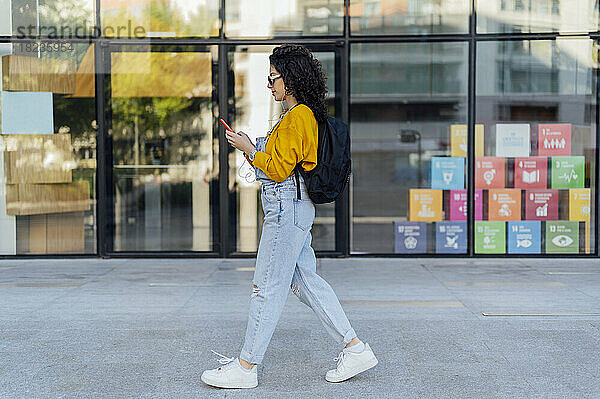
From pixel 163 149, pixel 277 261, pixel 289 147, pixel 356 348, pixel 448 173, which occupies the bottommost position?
pixel 356 348

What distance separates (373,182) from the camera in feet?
30.1

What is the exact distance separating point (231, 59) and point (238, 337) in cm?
461

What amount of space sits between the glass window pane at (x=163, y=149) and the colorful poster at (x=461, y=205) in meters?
2.95

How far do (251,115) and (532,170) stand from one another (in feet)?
11.6

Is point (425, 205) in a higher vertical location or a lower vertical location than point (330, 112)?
lower

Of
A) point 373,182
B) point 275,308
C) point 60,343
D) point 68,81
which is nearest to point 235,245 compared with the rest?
point 373,182

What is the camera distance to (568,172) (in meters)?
9.12

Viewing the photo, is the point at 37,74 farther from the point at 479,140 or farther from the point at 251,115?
the point at 479,140

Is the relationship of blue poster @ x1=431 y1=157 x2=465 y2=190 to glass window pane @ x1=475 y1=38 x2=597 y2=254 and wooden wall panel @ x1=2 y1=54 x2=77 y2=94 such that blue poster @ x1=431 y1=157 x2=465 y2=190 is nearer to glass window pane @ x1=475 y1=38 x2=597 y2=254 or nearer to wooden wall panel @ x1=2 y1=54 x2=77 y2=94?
glass window pane @ x1=475 y1=38 x2=597 y2=254

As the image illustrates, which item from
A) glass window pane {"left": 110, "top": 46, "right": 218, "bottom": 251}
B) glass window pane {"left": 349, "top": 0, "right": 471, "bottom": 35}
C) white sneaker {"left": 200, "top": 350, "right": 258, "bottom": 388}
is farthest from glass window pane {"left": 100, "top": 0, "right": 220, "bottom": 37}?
white sneaker {"left": 200, "top": 350, "right": 258, "bottom": 388}

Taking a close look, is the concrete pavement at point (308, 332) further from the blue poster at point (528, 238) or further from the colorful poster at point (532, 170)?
the colorful poster at point (532, 170)

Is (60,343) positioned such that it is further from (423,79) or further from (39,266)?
(423,79)

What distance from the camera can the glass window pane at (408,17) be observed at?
9.02m

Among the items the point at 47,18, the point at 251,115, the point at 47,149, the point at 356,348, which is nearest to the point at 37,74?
the point at 47,18
